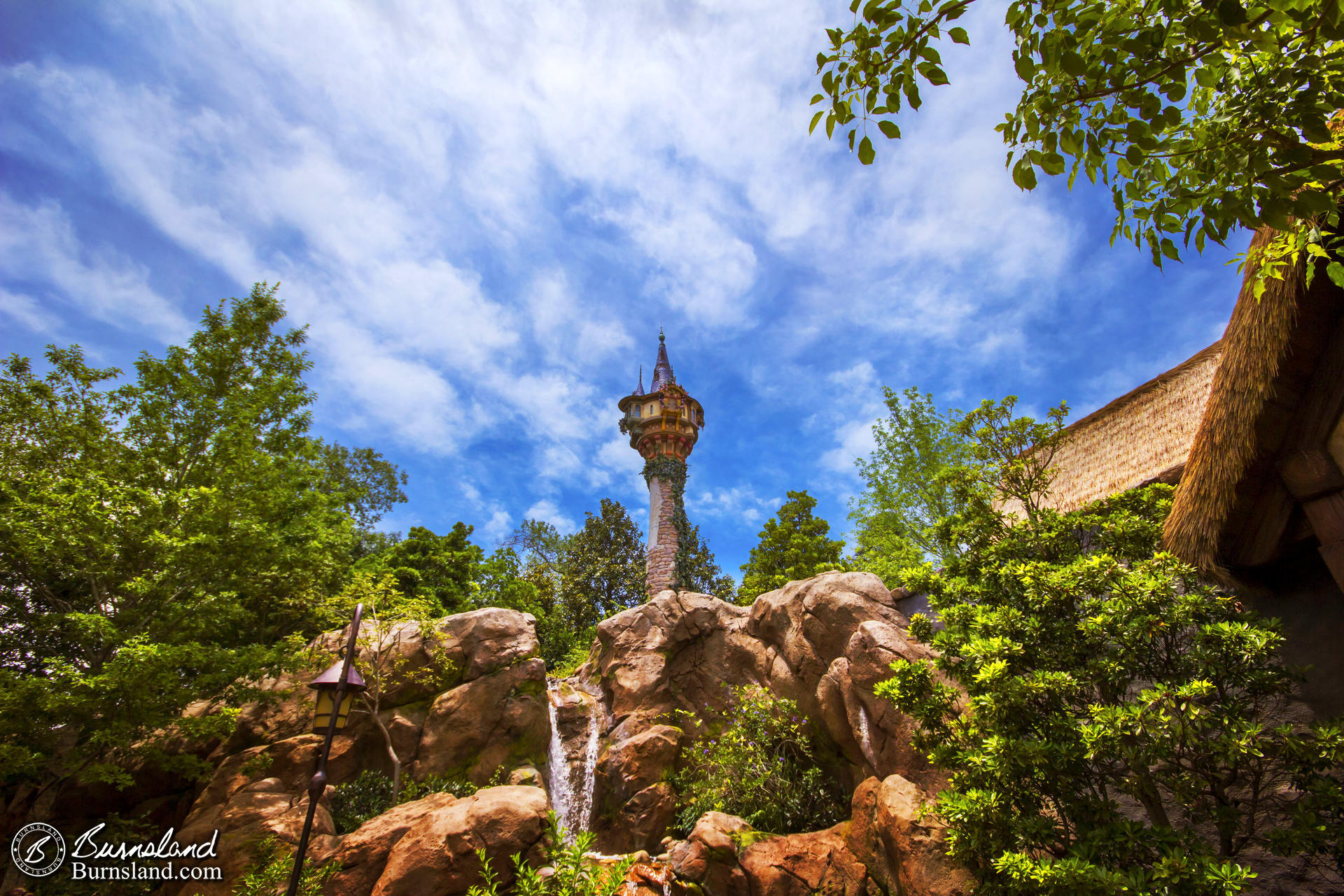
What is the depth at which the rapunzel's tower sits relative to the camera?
24.6 m

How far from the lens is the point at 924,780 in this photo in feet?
25.0

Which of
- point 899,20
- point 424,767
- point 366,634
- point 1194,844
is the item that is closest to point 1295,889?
point 1194,844

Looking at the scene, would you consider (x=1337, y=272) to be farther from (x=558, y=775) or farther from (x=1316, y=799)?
(x=558, y=775)

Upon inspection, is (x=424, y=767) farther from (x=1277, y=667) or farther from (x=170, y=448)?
(x=1277, y=667)

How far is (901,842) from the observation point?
6.37 meters

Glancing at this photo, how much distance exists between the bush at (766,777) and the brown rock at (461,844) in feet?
12.2

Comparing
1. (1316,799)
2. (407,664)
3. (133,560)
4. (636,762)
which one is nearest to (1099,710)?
(1316,799)

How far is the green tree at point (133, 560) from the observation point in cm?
914

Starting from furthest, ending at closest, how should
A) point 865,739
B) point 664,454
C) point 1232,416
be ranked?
point 664,454
point 865,739
point 1232,416

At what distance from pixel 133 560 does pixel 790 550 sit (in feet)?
57.1

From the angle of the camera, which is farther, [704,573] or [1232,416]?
[704,573]

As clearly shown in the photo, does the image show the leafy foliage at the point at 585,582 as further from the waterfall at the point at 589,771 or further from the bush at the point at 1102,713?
the bush at the point at 1102,713

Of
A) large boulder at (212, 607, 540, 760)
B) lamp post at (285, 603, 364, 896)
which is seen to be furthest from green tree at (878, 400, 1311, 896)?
large boulder at (212, 607, 540, 760)

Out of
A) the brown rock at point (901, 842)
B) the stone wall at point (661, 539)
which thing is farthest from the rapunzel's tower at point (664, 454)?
the brown rock at point (901, 842)
